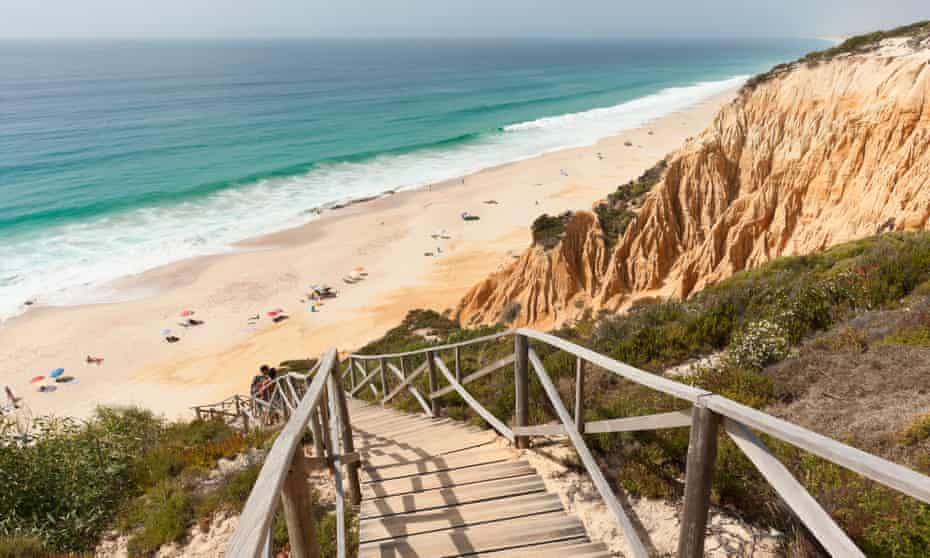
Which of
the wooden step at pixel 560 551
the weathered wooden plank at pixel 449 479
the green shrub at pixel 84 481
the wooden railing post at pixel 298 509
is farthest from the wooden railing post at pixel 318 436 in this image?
the green shrub at pixel 84 481

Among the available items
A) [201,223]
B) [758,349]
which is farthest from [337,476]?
[201,223]

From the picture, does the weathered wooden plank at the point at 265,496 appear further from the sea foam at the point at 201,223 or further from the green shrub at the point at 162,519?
the sea foam at the point at 201,223

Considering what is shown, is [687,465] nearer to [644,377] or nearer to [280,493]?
[644,377]

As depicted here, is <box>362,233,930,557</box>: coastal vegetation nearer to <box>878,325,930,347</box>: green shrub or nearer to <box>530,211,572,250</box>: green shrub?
<box>878,325,930,347</box>: green shrub

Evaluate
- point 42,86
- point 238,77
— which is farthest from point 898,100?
point 42,86

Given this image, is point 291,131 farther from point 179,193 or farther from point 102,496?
point 102,496
